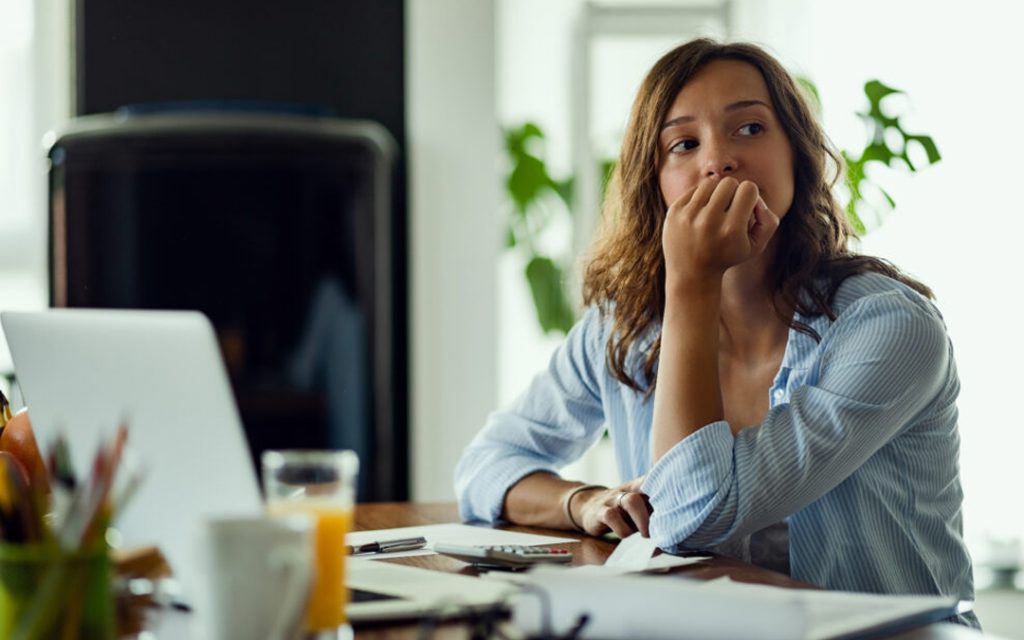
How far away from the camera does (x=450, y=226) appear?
326 centimetres

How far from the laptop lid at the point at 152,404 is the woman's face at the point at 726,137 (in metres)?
0.80

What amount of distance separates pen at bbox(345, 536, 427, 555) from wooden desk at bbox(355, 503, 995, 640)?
5cm

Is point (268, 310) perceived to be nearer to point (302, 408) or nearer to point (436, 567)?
point (302, 408)

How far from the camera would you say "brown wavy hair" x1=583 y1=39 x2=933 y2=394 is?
1578mm

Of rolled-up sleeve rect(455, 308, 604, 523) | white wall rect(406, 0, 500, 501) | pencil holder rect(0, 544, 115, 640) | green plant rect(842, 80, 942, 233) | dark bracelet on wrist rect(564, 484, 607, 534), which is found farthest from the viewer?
white wall rect(406, 0, 500, 501)

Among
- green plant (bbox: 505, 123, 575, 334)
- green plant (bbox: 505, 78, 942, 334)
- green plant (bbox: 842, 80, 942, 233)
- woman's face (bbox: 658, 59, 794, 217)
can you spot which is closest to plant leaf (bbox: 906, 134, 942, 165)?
green plant (bbox: 842, 80, 942, 233)

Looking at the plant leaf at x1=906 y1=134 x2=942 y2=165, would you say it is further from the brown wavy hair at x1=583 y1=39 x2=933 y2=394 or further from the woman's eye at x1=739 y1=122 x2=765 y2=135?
the woman's eye at x1=739 y1=122 x2=765 y2=135

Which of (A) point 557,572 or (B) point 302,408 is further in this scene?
(B) point 302,408

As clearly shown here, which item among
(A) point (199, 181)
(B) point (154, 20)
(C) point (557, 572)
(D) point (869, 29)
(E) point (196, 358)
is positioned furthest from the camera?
(D) point (869, 29)

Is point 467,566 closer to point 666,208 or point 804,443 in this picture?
point 804,443

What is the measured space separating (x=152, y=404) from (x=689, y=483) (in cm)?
58

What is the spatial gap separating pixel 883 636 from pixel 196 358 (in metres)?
0.56

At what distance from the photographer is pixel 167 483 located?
0.98 metres

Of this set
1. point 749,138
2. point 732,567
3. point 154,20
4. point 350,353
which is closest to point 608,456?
point 350,353
